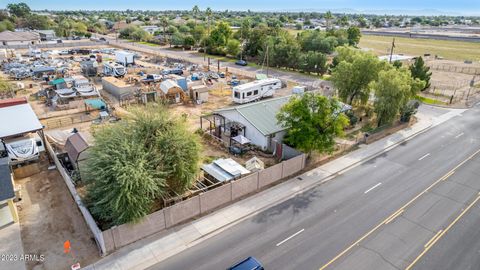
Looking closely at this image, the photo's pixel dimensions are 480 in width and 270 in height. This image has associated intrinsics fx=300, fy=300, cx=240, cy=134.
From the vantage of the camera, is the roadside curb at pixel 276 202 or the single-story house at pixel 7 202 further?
the single-story house at pixel 7 202

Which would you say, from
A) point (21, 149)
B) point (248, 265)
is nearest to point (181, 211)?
point (248, 265)

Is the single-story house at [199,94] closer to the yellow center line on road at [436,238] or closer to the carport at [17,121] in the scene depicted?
the carport at [17,121]

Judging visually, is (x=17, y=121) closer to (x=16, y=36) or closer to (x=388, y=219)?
(x=388, y=219)

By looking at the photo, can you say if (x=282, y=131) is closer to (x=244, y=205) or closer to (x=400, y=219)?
(x=244, y=205)

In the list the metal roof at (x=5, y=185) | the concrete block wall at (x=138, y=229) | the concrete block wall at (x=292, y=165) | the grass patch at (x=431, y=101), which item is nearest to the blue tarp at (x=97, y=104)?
the metal roof at (x=5, y=185)

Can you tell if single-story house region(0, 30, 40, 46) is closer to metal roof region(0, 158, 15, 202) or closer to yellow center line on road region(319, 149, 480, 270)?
metal roof region(0, 158, 15, 202)

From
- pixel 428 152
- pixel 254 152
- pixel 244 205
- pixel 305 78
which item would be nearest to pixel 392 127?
pixel 428 152
